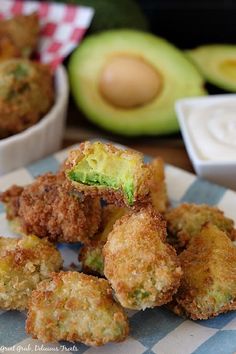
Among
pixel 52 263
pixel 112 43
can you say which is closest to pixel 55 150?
pixel 112 43

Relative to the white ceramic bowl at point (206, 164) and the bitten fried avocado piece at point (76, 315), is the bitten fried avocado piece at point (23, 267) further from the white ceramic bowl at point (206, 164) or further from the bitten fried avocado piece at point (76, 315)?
the white ceramic bowl at point (206, 164)

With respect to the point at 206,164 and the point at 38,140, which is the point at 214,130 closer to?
the point at 206,164

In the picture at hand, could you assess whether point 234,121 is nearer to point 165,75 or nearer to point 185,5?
point 165,75

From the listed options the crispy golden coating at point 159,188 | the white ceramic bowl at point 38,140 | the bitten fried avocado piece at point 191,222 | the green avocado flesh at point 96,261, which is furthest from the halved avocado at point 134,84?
the green avocado flesh at point 96,261

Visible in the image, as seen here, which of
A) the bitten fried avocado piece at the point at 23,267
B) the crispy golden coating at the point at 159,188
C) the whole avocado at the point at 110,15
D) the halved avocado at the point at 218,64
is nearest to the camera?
the bitten fried avocado piece at the point at 23,267

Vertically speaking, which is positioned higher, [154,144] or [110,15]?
[110,15]

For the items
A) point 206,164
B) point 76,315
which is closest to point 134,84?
point 206,164
